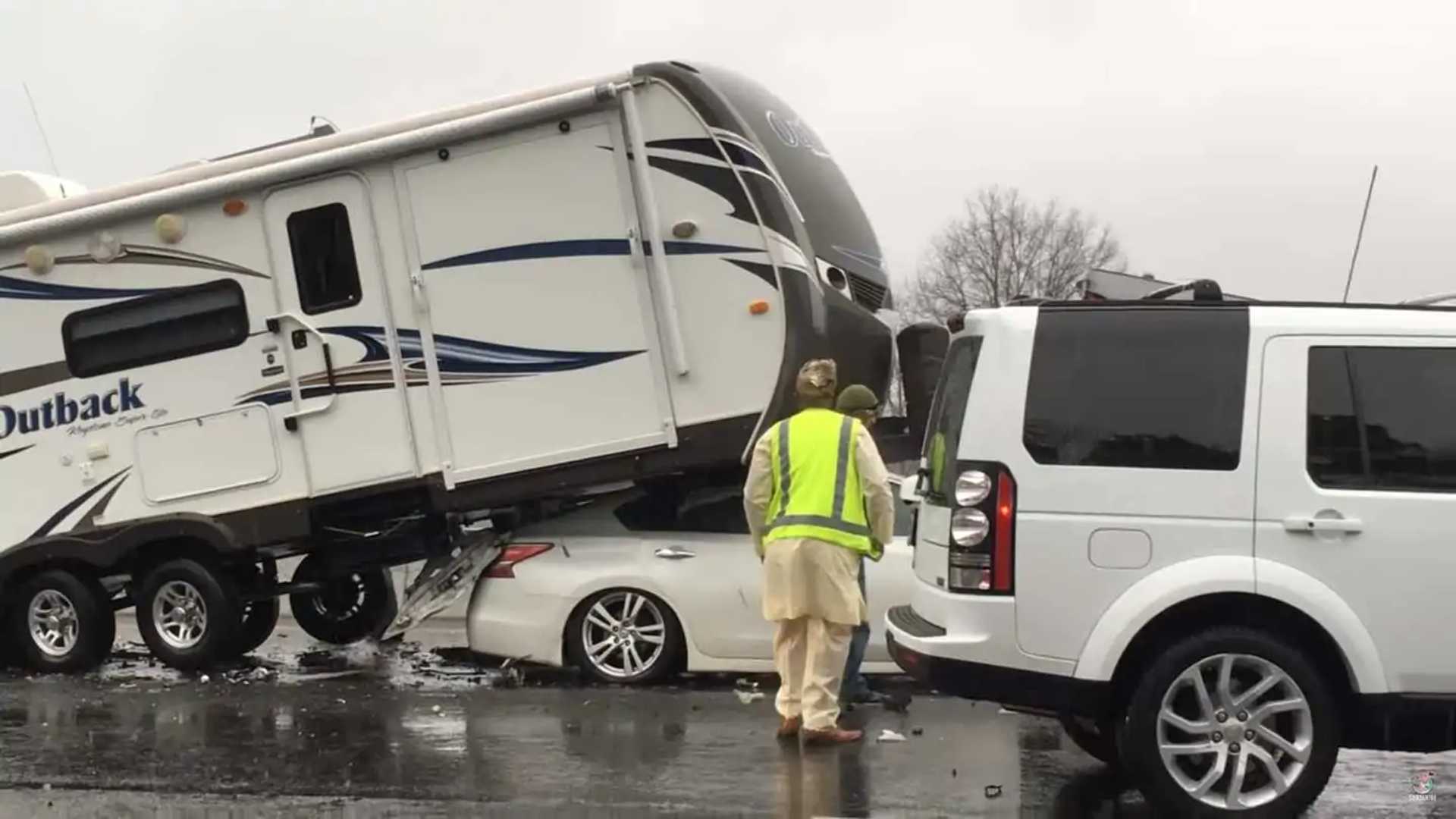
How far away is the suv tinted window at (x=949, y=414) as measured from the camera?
5.02m

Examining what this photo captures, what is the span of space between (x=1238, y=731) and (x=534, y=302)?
473cm

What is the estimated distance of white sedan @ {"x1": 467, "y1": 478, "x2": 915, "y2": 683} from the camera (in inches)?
295

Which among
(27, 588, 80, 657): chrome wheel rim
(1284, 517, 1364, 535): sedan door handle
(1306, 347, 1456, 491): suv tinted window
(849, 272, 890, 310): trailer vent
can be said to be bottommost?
(27, 588, 80, 657): chrome wheel rim

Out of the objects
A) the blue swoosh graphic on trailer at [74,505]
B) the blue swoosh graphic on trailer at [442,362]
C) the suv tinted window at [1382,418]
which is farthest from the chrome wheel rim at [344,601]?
the suv tinted window at [1382,418]

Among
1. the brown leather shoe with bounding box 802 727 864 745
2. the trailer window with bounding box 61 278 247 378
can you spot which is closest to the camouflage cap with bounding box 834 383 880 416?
the brown leather shoe with bounding box 802 727 864 745

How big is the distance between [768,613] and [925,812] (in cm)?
125

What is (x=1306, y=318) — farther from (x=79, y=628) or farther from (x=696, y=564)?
(x=79, y=628)

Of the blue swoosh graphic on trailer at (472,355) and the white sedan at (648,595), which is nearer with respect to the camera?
the white sedan at (648,595)

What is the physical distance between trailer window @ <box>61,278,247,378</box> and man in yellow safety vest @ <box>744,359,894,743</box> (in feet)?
13.4

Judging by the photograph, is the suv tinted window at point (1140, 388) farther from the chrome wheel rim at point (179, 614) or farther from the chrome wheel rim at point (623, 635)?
the chrome wheel rim at point (179, 614)

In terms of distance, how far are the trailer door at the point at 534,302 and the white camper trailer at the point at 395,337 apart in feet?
0.05

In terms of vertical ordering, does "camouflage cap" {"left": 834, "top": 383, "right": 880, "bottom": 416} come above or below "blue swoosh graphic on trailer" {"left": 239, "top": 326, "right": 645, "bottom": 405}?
below

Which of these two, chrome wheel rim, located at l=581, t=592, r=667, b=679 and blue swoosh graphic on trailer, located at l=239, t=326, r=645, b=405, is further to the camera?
blue swoosh graphic on trailer, located at l=239, t=326, r=645, b=405

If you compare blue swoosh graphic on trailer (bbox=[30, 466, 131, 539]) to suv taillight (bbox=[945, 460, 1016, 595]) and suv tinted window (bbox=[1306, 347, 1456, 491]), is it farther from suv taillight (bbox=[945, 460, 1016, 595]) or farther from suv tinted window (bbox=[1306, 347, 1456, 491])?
suv tinted window (bbox=[1306, 347, 1456, 491])
